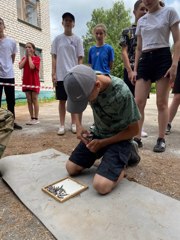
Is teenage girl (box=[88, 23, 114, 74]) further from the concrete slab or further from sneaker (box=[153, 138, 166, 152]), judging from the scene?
the concrete slab

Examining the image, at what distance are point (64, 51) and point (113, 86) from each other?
227 cm

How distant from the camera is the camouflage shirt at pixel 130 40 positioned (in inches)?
145

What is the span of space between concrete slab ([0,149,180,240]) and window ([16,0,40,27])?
32.1 ft

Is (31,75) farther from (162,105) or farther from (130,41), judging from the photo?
(162,105)

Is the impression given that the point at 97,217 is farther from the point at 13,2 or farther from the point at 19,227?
the point at 13,2

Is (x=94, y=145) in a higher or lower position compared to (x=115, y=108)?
lower

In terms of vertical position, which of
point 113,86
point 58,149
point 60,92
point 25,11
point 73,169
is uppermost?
point 25,11

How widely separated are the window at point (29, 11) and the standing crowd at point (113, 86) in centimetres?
665

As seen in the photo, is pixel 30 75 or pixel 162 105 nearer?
pixel 162 105

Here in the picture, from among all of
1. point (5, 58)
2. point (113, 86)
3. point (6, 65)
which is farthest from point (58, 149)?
point (5, 58)

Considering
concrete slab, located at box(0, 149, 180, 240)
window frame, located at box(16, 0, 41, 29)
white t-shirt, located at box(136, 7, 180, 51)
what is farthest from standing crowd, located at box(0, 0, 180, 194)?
window frame, located at box(16, 0, 41, 29)

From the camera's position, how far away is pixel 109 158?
224cm

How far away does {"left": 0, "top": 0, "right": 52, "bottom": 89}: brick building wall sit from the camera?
9719mm

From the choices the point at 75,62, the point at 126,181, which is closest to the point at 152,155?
the point at 126,181
